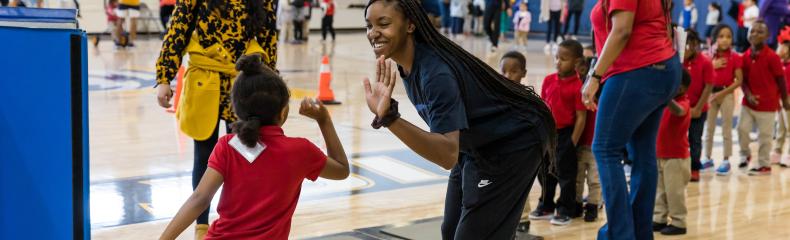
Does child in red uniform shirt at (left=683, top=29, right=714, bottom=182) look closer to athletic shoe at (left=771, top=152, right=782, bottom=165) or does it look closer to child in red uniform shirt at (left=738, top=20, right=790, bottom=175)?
child in red uniform shirt at (left=738, top=20, right=790, bottom=175)

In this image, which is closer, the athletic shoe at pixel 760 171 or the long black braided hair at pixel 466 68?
the long black braided hair at pixel 466 68

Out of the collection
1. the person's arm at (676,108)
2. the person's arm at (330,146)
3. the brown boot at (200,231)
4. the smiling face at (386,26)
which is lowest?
the brown boot at (200,231)

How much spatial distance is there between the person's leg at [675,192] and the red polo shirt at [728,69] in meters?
2.15

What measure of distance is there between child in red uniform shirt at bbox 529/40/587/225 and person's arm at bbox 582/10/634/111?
4.03 ft

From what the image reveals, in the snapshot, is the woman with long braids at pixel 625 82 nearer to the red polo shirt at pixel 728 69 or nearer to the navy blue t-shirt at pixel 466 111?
the navy blue t-shirt at pixel 466 111

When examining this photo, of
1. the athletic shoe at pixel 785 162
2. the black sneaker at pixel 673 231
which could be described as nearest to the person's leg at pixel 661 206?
the black sneaker at pixel 673 231

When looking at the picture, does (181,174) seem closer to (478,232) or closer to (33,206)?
(33,206)

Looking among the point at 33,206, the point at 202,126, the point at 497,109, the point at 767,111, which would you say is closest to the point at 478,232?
the point at 497,109

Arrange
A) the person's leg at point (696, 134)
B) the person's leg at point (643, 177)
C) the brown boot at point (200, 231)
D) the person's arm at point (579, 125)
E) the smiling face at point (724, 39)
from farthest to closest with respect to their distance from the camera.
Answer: the smiling face at point (724, 39) → the person's leg at point (696, 134) → the person's arm at point (579, 125) → the brown boot at point (200, 231) → the person's leg at point (643, 177)

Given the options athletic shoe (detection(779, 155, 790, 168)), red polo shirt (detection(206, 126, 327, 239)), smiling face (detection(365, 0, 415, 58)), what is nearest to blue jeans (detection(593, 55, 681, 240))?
smiling face (detection(365, 0, 415, 58))

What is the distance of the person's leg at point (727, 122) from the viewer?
810 cm

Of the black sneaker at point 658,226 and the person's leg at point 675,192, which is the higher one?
the person's leg at point 675,192

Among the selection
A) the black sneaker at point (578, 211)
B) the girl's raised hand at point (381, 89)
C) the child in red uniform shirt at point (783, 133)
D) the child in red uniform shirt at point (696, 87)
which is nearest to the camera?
Answer: the girl's raised hand at point (381, 89)

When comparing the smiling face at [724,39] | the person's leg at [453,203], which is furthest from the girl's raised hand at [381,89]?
the smiling face at [724,39]
